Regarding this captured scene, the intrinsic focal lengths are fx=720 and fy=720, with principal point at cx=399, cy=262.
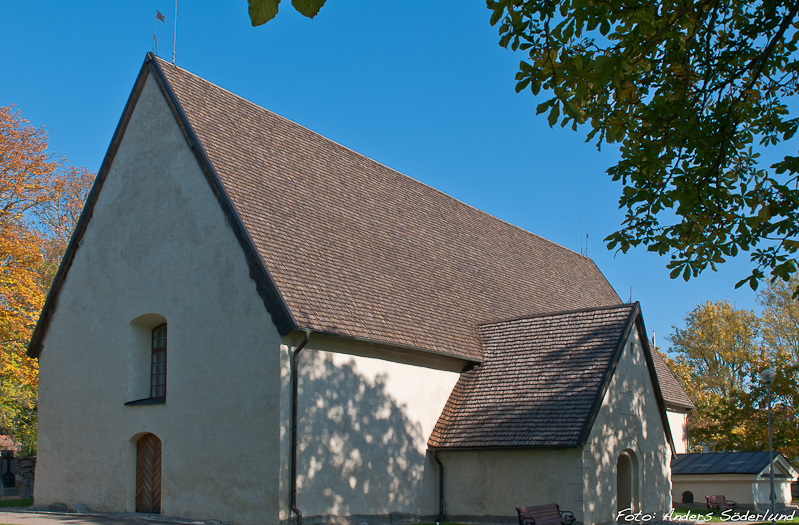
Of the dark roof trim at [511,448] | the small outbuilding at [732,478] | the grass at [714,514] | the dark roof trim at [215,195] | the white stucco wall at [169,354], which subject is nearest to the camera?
the dark roof trim at [215,195]

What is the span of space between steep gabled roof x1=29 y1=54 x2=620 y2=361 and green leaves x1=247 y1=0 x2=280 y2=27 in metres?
11.6

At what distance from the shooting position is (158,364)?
1741cm

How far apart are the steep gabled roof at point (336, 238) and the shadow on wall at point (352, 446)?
1.12 m

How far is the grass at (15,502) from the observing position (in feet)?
63.1

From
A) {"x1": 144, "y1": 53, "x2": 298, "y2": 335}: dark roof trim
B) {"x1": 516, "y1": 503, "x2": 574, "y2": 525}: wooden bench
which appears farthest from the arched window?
{"x1": 516, "y1": 503, "x2": 574, "y2": 525}: wooden bench

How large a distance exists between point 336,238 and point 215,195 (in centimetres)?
341

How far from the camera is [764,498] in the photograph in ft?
81.2

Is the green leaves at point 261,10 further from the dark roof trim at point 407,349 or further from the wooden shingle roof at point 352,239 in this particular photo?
the dark roof trim at point 407,349

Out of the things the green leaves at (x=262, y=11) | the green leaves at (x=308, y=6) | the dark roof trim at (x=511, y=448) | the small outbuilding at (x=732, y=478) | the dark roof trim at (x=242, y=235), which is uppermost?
the dark roof trim at (x=242, y=235)

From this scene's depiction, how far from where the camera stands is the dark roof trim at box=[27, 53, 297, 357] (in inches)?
570

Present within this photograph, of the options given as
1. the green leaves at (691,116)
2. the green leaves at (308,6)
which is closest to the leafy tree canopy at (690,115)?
the green leaves at (691,116)

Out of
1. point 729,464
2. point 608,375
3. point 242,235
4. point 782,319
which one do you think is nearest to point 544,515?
point 608,375

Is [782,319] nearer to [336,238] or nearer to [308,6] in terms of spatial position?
[336,238]

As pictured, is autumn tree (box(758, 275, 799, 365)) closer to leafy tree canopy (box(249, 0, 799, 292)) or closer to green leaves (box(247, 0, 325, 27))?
leafy tree canopy (box(249, 0, 799, 292))
